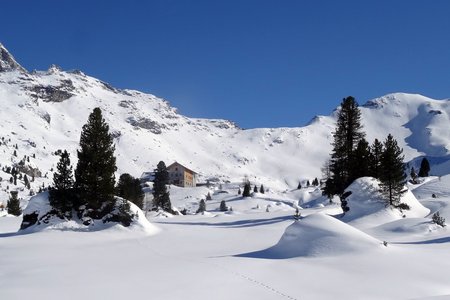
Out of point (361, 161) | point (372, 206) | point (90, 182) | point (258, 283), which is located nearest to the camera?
point (258, 283)

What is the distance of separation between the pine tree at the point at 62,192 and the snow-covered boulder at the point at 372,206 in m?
23.9

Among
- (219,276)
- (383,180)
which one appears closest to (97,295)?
(219,276)

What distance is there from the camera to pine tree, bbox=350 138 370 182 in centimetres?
5131

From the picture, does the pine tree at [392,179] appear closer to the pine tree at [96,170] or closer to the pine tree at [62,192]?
the pine tree at [96,170]

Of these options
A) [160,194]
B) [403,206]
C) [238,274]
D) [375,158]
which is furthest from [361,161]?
[160,194]

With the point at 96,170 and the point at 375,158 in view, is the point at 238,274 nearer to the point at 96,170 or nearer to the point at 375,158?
the point at 96,170

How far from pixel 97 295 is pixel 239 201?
134 meters

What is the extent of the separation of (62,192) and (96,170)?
3220mm

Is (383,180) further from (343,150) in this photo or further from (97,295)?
(97,295)

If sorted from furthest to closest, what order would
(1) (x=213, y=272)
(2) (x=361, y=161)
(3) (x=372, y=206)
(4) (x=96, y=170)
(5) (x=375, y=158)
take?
(2) (x=361, y=161) < (5) (x=375, y=158) < (3) (x=372, y=206) < (4) (x=96, y=170) < (1) (x=213, y=272)

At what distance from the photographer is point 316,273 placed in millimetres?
17531

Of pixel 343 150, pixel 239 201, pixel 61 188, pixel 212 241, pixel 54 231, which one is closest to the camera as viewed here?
pixel 212 241

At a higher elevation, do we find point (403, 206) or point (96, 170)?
point (96, 170)

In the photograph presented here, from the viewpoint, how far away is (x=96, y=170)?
39.7m
